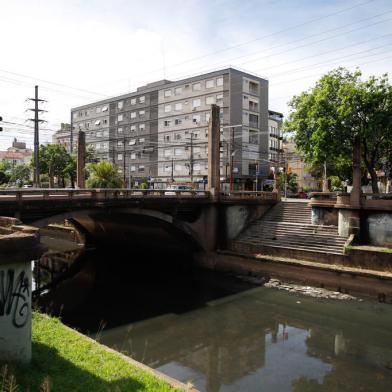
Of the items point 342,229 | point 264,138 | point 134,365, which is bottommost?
point 134,365

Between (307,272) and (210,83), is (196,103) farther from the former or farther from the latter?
(307,272)

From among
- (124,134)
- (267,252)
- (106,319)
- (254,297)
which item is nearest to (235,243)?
(267,252)

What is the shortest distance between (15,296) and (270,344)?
12162 mm

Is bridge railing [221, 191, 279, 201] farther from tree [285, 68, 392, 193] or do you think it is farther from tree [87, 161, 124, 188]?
tree [87, 161, 124, 188]

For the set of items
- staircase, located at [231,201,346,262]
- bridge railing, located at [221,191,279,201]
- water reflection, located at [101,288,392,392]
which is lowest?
water reflection, located at [101,288,392,392]

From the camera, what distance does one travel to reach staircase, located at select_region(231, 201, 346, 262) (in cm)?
2592

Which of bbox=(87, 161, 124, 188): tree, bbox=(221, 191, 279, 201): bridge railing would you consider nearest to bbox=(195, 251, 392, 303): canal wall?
bbox=(221, 191, 279, 201): bridge railing

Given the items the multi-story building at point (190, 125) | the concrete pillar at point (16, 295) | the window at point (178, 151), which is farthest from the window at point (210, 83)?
the concrete pillar at point (16, 295)

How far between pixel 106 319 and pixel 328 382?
35.5ft

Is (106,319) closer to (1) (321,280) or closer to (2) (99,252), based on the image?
(1) (321,280)

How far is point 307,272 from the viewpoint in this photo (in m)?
24.8

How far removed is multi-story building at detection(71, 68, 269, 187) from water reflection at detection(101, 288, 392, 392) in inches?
1261

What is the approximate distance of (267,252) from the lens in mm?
27750

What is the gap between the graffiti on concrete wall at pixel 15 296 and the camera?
7.66 metres
